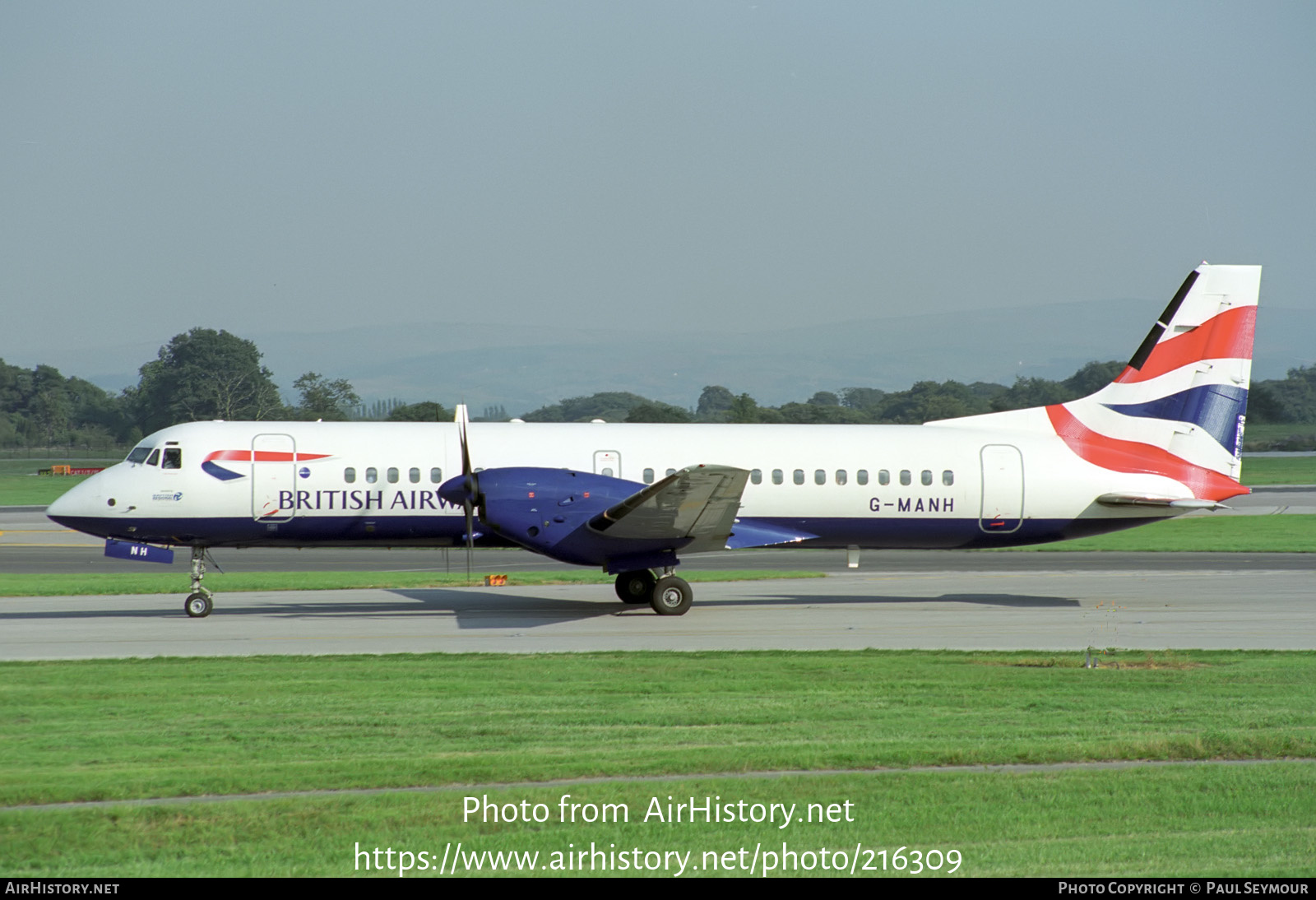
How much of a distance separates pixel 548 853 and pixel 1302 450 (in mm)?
118596

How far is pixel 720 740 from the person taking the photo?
11305 mm

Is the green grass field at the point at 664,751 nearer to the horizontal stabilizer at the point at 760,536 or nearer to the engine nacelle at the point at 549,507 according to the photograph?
the engine nacelle at the point at 549,507

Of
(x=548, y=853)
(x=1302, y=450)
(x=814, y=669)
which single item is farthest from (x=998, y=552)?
(x=1302, y=450)

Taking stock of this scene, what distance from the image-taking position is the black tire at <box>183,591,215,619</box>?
21438mm

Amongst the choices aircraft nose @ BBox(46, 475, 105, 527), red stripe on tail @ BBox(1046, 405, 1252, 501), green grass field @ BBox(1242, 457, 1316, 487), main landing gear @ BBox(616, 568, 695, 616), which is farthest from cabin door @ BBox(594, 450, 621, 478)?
green grass field @ BBox(1242, 457, 1316, 487)

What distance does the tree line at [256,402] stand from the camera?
274 feet

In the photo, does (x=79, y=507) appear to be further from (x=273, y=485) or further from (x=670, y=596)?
(x=670, y=596)

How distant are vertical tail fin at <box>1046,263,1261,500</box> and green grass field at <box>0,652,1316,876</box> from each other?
7.61m

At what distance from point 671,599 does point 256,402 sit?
278 feet

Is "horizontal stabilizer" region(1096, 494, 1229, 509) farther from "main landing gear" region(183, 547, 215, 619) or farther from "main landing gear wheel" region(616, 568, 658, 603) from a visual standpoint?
"main landing gear" region(183, 547, 215, 619)

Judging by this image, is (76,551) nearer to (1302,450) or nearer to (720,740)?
(720,740)

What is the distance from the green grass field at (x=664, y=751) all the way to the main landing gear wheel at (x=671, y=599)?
4603 mm

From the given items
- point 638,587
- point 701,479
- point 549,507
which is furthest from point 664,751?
point 638,587

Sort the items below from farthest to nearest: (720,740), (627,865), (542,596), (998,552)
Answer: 1. (998,552)
2. (542,596)
3. (720,740)
4. (627,865)
